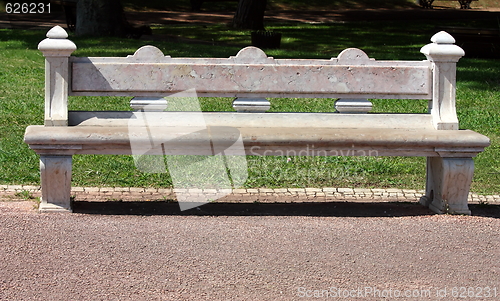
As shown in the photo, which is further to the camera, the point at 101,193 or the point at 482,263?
the point at 101,193

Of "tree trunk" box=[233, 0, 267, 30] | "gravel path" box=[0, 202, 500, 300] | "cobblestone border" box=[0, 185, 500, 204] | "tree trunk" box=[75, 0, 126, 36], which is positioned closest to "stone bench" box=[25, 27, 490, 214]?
"gravel path" box=[0, 202, 500, 300]

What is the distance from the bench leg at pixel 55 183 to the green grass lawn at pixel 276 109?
47.7 inches

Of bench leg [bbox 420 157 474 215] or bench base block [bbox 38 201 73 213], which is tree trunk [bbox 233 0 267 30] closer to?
bench leg [bbox 420 157 474 215]

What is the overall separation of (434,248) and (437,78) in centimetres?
145

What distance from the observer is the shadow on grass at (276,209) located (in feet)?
17.2

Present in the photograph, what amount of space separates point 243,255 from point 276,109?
5.47 metres

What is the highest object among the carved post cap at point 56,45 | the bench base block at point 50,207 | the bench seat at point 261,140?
the carved post cap at point 56,45

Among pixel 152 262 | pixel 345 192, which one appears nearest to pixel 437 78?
pixel 345 192

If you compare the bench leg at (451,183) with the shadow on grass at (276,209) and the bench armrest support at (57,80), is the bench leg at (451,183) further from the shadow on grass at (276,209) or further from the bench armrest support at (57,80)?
the bench armrest support at (57,80)

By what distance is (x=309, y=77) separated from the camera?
17.0 ft

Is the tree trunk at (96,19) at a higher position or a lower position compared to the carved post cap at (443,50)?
lower

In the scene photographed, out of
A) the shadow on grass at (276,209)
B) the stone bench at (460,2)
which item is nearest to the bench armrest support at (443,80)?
the shadow on grass at (276,209)

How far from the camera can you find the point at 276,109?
9.53m

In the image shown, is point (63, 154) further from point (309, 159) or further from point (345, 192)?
point (309, 159)
